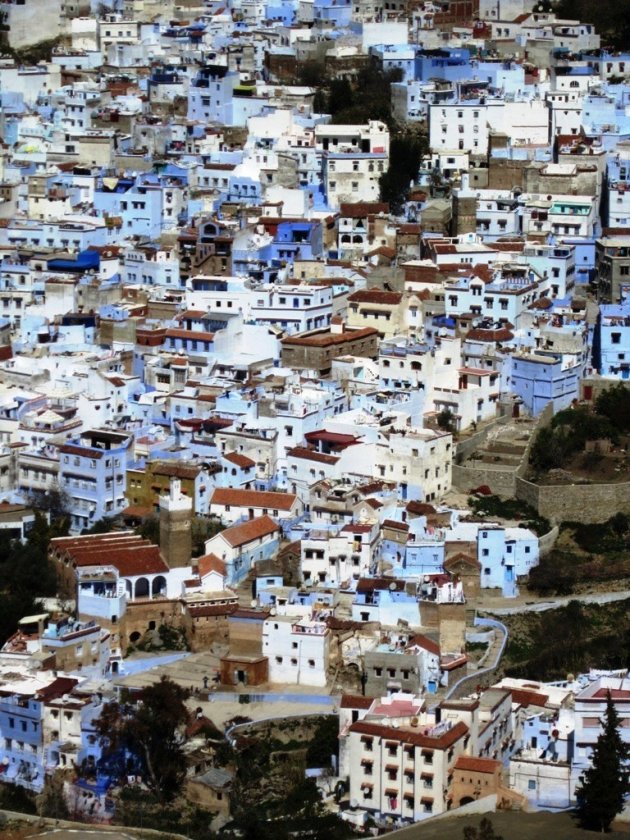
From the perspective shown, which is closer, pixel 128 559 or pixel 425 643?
pixel 425 643

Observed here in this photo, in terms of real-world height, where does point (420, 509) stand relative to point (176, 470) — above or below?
below

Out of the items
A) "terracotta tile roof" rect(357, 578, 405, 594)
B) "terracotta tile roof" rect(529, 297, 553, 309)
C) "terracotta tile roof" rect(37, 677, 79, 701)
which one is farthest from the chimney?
"terracotta tile roof" rect(37, 677, 79, 701)

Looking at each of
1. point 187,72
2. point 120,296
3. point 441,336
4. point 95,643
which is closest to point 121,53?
point 187,72

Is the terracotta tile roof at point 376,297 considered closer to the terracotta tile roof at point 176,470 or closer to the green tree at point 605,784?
the terracotta tile roof at point 176,470

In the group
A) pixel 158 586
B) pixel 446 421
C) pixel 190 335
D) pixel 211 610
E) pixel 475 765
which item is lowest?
pixel 475 765

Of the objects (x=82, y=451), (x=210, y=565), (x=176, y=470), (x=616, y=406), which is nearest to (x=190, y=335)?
(x=82, y=451)

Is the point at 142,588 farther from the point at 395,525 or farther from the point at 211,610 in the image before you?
the point at 395,525

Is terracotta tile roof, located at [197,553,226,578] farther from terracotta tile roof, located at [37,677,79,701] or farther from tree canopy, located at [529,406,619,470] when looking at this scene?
tree canopy, located at [529,406,619,470]
